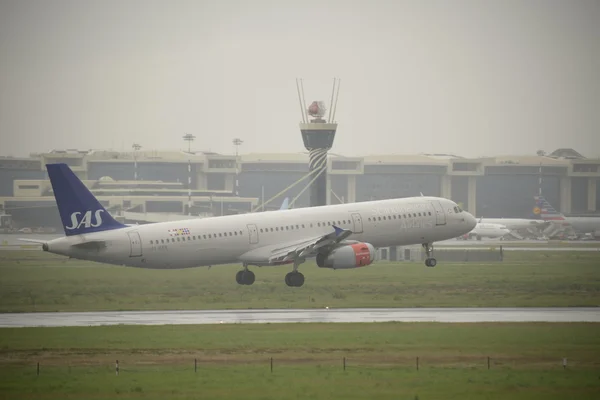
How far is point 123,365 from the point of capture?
133ft

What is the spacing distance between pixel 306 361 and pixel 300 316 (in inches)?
521

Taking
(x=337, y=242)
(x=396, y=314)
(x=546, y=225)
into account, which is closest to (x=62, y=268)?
(x=337, y=242)

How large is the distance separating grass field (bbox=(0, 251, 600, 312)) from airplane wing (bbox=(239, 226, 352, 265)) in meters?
1.70

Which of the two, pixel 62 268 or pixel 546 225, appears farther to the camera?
pixel 546 225

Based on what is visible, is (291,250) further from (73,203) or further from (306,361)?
(306,361)

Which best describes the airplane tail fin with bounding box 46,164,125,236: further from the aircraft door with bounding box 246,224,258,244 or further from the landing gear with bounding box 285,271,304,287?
the landing gear with bounding box 285,271,304,287

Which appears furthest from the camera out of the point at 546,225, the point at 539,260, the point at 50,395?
the point at 546,225

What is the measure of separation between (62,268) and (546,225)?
99374 millimetres

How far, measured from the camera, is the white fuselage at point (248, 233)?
206 ft

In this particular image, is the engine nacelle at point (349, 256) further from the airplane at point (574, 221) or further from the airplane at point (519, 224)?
the airplane at point (574, 221)

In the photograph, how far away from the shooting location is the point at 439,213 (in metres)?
74.8

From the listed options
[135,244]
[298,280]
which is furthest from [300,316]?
[135,244]

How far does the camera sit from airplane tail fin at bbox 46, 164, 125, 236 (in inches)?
2414

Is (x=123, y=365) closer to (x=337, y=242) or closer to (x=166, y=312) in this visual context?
(x=166, y=312)
